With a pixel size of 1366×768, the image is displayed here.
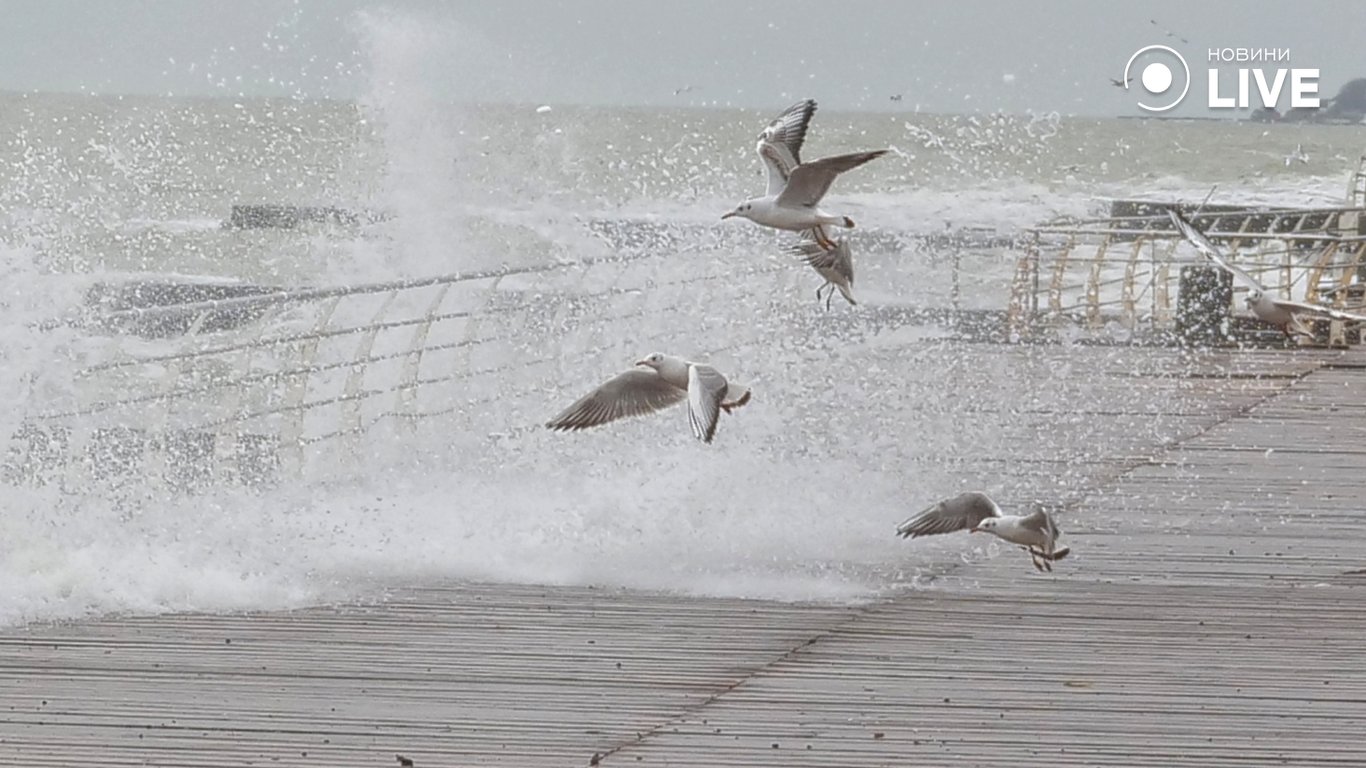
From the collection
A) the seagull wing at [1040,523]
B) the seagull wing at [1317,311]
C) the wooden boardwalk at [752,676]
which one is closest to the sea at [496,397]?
the wooden boardwalk at [752,676]

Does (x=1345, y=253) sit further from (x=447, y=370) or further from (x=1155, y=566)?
(x=1155, y=566)

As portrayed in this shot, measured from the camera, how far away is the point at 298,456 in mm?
10242

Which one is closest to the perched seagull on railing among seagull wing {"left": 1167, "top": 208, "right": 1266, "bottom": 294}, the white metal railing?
seagull wing {"left": 1167, "top": 208, "right": 1266, "bottom": 294}

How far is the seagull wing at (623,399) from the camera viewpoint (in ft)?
21.7

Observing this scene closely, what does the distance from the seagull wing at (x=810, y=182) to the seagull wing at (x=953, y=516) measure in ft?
3.07

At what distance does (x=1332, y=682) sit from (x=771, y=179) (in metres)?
2.13

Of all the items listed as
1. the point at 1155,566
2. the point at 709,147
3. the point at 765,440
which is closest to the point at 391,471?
the point at 765,440

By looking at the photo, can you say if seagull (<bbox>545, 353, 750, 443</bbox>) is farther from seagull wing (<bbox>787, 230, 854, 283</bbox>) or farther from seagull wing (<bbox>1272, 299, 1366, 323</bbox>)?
seagull wing (<bbox>1272, 299, 1366, 323</bbox>)

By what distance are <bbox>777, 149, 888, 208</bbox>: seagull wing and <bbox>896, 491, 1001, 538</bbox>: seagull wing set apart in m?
0.94

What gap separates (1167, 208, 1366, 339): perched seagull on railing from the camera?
752 centimetres

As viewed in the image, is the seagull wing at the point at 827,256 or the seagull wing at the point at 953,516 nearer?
the seagull wing at the point at 953,516

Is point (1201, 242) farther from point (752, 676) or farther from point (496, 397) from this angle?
point (496, 397)

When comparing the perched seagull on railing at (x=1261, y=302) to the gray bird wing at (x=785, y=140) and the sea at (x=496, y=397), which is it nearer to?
the sea at (x=496, y=397)

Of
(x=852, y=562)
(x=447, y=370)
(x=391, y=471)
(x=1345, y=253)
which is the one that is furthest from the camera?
(x=1345, y=253)
